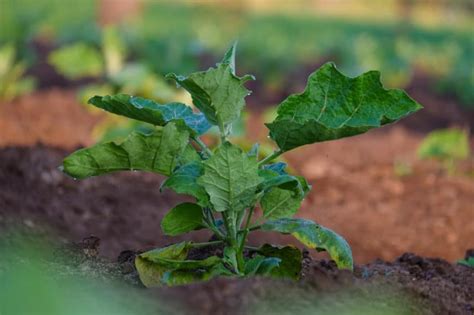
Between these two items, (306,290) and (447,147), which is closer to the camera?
(306,290)

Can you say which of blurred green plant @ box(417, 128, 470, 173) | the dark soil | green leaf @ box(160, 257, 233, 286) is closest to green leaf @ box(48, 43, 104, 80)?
blurred green plant @ box(417, 128, 470, 173)

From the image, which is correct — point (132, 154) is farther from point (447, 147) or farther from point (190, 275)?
point (447, 147)

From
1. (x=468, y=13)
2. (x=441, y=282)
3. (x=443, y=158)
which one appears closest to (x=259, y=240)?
(x=441, y=282)

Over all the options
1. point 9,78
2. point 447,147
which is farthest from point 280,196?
point 9,78

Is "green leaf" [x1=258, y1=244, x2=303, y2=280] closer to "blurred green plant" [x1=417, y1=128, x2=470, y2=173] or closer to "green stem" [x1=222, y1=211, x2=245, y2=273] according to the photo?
"green stem" [x1=222, y1=211, x2=245, y2=273]

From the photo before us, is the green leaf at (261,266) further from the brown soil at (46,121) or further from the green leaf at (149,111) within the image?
the brown soil at (46,121)
